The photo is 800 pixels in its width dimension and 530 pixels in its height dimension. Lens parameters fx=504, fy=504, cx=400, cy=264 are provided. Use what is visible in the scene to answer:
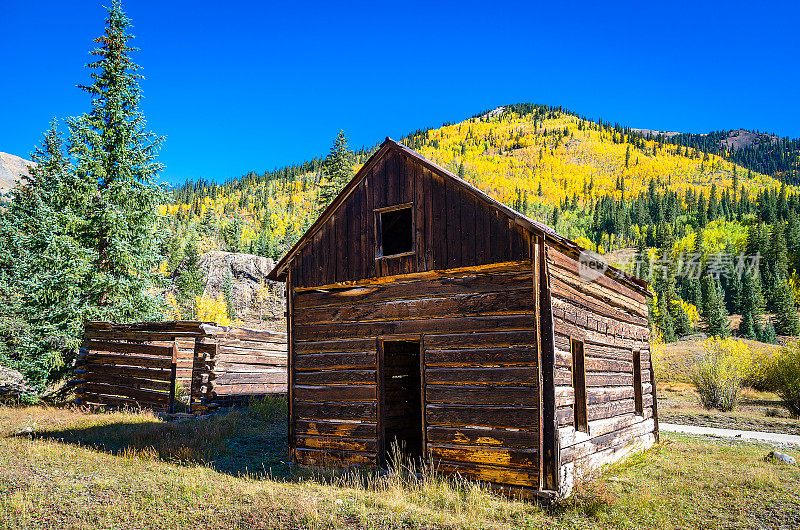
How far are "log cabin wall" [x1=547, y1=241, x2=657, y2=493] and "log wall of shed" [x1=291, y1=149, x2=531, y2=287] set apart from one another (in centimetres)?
117

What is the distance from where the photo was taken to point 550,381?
335 inches

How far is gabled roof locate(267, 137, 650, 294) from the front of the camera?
8945 mm

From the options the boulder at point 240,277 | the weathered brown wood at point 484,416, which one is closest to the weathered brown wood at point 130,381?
the weathered brown wood at point 484,416

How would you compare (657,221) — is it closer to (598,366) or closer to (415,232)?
(598,366)

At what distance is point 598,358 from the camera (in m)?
11.1

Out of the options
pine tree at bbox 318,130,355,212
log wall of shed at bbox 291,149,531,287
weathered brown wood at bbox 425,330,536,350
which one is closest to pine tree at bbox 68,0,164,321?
log wall of shed at bbox 291,149,531,287

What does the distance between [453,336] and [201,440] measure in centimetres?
737

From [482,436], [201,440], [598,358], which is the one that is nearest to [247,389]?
[201,440]

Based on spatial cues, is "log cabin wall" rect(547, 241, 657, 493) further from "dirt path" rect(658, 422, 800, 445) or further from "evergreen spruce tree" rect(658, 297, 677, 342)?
"evergreen spruce tree" rect(658, 297, 677, 342)

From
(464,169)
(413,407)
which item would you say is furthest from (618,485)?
(464,169)

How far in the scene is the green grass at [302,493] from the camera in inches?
297

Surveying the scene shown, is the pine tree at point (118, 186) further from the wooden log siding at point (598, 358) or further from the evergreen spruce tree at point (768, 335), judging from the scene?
the evergreen spruce tree at point (768, 335)

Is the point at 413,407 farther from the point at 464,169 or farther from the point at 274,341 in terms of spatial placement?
the point at 464,169

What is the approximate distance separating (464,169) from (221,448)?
614 feet
